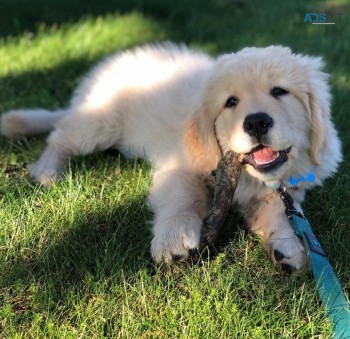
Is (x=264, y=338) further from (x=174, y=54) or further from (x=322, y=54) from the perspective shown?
(x=322, y=54)

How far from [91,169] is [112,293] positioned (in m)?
1.08

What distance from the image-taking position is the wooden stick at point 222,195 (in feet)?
7.08

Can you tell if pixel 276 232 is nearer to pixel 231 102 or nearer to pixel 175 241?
pixel 175 241

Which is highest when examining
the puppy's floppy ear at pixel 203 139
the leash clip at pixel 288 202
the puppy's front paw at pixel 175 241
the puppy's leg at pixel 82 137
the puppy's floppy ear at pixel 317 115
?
the puppy's floppy ear at pixel 317 115

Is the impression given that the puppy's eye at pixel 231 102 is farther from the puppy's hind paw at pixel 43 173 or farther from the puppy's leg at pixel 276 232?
the puppy's hind paw at pixel 43 173

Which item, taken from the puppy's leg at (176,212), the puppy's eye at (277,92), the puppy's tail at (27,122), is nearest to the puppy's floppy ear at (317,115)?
the puppy's eye at (277,92)

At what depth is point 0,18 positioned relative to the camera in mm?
5980

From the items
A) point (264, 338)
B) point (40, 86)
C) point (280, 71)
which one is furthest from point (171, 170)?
point (40, 86)

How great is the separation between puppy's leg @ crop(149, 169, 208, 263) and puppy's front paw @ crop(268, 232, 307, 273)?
0.30m

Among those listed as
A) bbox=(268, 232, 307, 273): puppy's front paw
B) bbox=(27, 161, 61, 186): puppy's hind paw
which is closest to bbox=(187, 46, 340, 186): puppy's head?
bbox=(268, 232, 307, 273): puppy's front paw

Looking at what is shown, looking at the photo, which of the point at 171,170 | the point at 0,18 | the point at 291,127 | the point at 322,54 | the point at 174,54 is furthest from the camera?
the point at 0,18

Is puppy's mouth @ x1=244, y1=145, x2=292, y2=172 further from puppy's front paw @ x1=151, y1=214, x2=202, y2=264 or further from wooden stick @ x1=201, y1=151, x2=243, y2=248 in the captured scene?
puppy's front paw @ x1=151, y1=214, x2=202, y2=264

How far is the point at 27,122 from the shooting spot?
3.37m

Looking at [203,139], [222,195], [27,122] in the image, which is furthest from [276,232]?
[27,122]
